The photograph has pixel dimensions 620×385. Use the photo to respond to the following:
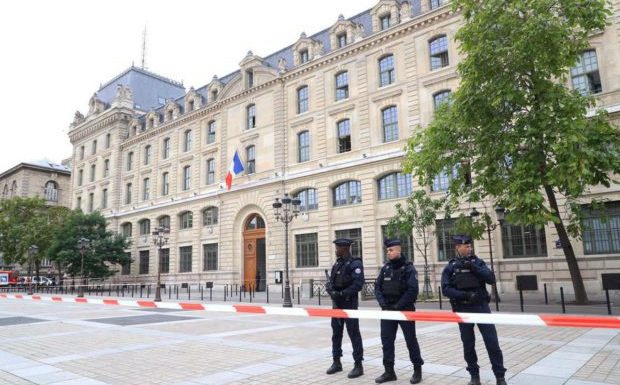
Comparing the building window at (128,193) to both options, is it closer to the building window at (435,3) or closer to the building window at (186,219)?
the building window at (186,219)

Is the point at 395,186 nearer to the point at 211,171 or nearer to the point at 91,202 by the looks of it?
the point at 211,171

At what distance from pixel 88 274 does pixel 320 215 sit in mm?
21439

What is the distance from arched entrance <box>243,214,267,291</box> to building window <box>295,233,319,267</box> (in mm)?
3769

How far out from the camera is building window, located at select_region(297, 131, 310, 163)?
105 ft

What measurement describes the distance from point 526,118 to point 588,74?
9231 mm

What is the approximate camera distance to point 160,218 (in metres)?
42.6

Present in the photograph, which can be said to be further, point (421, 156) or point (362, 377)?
point (421, 156)

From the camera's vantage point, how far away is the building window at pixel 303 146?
32.1 meters

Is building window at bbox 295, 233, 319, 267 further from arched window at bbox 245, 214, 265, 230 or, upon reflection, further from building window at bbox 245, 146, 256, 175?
building window at bbox 245, 146, 256, 175

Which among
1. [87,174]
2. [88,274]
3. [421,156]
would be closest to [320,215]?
[421,156]

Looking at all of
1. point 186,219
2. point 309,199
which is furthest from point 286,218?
point 186,219

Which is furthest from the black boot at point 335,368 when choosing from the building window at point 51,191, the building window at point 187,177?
the building window at point 51,191

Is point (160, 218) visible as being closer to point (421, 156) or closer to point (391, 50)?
point (391, 50)

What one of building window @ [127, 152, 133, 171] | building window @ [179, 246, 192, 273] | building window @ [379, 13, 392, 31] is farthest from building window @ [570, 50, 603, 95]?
building window @ [127, 152, 133, 171]
